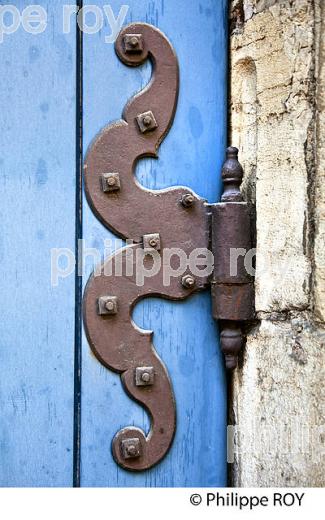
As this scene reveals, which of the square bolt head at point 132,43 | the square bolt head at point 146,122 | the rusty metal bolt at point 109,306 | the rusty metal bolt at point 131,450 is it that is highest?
the square bolt head at point 132,43

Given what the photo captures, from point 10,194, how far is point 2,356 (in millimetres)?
242

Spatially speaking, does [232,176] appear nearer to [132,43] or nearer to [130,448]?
[132,43]

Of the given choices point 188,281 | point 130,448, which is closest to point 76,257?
point 188,281

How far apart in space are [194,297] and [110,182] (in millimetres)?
222

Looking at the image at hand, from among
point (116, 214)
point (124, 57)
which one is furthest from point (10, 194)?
point (124, 57)

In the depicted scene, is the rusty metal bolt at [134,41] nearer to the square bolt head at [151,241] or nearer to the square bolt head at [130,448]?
the square bolt head at [151,241]

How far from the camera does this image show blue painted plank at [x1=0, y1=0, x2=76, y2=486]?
1.07 metres

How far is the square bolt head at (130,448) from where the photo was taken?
1.08 m

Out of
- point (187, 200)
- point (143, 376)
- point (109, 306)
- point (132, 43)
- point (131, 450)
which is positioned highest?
point (132, 43)

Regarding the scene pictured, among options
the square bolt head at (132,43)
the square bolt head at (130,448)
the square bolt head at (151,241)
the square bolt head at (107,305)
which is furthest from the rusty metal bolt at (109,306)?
the square bolt head at (132,43)

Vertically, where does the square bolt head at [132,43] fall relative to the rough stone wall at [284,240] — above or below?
above

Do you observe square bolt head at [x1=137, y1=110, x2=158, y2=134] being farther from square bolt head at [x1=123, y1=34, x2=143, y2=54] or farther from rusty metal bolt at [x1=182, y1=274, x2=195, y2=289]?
rusty metal bolt at [x1=182, y1=274, x2=195, y2=289]

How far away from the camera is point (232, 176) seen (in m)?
1.09

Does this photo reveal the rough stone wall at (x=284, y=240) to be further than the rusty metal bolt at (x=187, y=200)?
No
